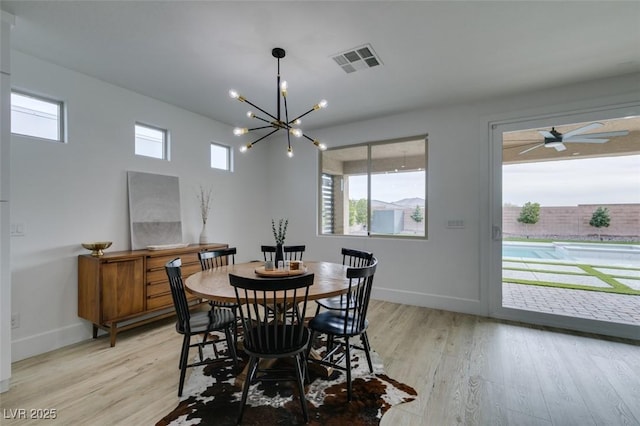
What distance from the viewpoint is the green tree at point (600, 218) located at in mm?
3184

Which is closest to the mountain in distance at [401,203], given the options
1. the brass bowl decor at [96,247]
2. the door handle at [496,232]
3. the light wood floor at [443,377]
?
the door handle at [496,232]

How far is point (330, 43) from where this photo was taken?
2.52 m

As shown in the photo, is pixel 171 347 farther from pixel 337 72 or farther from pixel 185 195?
pixel 337 72

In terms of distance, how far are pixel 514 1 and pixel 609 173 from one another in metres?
2.46

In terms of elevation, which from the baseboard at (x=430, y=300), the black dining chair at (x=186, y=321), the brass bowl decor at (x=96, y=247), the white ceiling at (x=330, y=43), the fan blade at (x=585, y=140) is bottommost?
the baseboard at (x=430, y=300)

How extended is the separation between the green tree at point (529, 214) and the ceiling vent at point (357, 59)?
2588mm

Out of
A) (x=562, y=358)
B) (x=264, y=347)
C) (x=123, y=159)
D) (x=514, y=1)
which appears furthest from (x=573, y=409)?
(x=123, y=159)

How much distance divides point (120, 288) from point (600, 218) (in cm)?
533

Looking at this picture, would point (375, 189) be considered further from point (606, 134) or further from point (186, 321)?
point (186, 321)

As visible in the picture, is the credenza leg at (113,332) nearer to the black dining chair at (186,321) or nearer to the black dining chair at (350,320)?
the black dining chair at (186,321)

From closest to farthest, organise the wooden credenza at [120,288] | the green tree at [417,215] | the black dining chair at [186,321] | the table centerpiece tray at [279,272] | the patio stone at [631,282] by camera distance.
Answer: the black dining chair at [186,321] → the table centerpiece tray at [279,272] → the wooden credenza at [120,288] → the patio stone at [631,282] → the green tree at [417,215]

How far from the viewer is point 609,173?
3.20 metres

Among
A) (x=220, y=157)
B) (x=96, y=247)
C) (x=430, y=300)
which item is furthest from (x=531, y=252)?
(x=96, y=247)

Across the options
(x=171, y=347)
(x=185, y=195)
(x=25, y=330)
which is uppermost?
(x=185, y=195)
